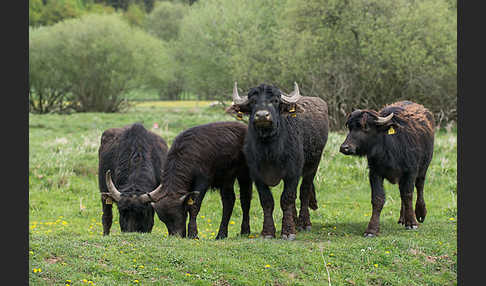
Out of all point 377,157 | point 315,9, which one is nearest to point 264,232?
point 377,157

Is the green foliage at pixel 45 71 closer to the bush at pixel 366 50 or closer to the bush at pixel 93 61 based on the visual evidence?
the bush at pixel 93 61

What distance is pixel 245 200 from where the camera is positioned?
12281mm

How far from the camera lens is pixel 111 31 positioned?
45344mm

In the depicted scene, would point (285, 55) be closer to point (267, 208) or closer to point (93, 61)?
point (93, 61)

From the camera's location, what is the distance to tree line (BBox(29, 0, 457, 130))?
103 feet

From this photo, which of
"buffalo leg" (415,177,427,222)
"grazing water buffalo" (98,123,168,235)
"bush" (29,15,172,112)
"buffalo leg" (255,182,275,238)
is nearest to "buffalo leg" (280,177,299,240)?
"buffalo leg" (255,182,275,238)

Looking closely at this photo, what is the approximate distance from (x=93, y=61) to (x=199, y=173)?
3603 cm

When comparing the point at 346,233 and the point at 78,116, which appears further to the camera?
the point at 78,116

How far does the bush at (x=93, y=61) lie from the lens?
148 ft

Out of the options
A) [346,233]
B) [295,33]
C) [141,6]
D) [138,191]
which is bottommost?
[346,233]

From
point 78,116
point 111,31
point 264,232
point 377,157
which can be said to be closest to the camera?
point 264,232

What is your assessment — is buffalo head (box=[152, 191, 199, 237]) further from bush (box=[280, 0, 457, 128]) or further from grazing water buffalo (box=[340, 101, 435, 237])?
bush (box=[280, 0, 457, 128])

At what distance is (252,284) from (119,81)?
1530 inches

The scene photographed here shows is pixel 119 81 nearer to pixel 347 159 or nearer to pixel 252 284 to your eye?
pixel 347 159
